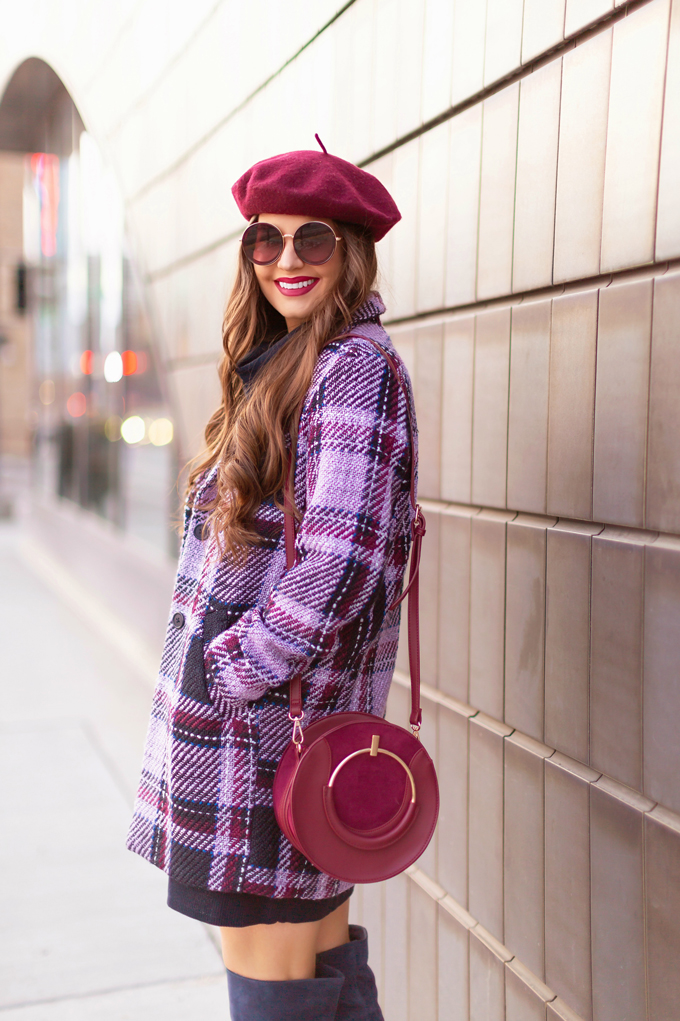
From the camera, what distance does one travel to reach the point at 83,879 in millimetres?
3584

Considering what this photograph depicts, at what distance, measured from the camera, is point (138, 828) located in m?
1.79

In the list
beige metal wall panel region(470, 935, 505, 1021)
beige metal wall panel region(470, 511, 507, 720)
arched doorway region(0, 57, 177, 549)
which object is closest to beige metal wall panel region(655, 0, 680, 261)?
beige metal wall panel region(470, 511, 507, 720)

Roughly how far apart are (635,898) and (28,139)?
10610mm

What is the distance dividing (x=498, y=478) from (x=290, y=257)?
651 mm

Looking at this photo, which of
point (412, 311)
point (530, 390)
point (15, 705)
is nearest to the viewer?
point (530, 390)

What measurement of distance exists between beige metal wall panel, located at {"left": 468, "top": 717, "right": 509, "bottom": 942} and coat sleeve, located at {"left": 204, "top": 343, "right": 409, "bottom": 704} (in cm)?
70

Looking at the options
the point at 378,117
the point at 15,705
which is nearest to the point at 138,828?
the point at 378,117

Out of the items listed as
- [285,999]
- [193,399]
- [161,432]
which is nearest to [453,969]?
[285,999]

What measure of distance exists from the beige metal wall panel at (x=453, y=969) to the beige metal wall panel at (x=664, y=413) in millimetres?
1149

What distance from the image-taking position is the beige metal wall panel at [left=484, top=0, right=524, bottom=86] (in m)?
1.90

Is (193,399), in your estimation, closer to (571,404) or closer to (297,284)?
(297,284)

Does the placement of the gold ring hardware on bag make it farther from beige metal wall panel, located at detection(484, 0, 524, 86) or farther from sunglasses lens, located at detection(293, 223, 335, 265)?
beige metal wall panel, located at detection(484, 0, 524, 86)

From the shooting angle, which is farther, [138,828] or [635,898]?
[138,828]

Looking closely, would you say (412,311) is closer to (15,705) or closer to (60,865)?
(60,865)
